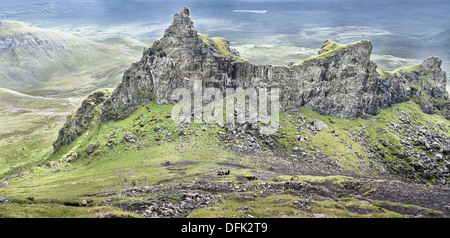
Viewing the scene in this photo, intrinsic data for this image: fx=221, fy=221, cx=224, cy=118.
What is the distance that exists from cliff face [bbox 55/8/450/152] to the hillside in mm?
497

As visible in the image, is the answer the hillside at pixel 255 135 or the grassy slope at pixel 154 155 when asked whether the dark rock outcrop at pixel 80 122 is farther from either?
the grassy slope at pixel 154 155

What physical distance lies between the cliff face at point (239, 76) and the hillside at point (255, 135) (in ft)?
1.63

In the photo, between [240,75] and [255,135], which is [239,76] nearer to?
[240,75]

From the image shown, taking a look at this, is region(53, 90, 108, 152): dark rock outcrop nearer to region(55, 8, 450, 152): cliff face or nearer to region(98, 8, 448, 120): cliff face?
region(55, 8, 450, 152): cliff face

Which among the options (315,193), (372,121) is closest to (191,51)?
(315,193)

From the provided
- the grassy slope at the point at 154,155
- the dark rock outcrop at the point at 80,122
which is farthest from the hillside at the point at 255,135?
the dark rock outcrop at the point at 80,122

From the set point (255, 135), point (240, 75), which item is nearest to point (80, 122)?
point (240, 75)

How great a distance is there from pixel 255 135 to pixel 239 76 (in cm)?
3151

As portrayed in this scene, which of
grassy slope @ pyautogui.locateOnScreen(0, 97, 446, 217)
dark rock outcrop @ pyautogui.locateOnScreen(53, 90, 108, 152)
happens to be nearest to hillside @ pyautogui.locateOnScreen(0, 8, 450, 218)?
grassy slope @ pyautogui.locateOnScreen(0, 97, 446, 217)

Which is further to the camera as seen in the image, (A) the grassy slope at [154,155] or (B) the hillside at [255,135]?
(A) the grassy slope at [154,155]

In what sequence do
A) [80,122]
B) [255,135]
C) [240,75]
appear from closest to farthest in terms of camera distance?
[255,135] → [240,75] → [80,122]

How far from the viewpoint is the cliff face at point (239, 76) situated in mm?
107938

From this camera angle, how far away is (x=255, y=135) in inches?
3745
